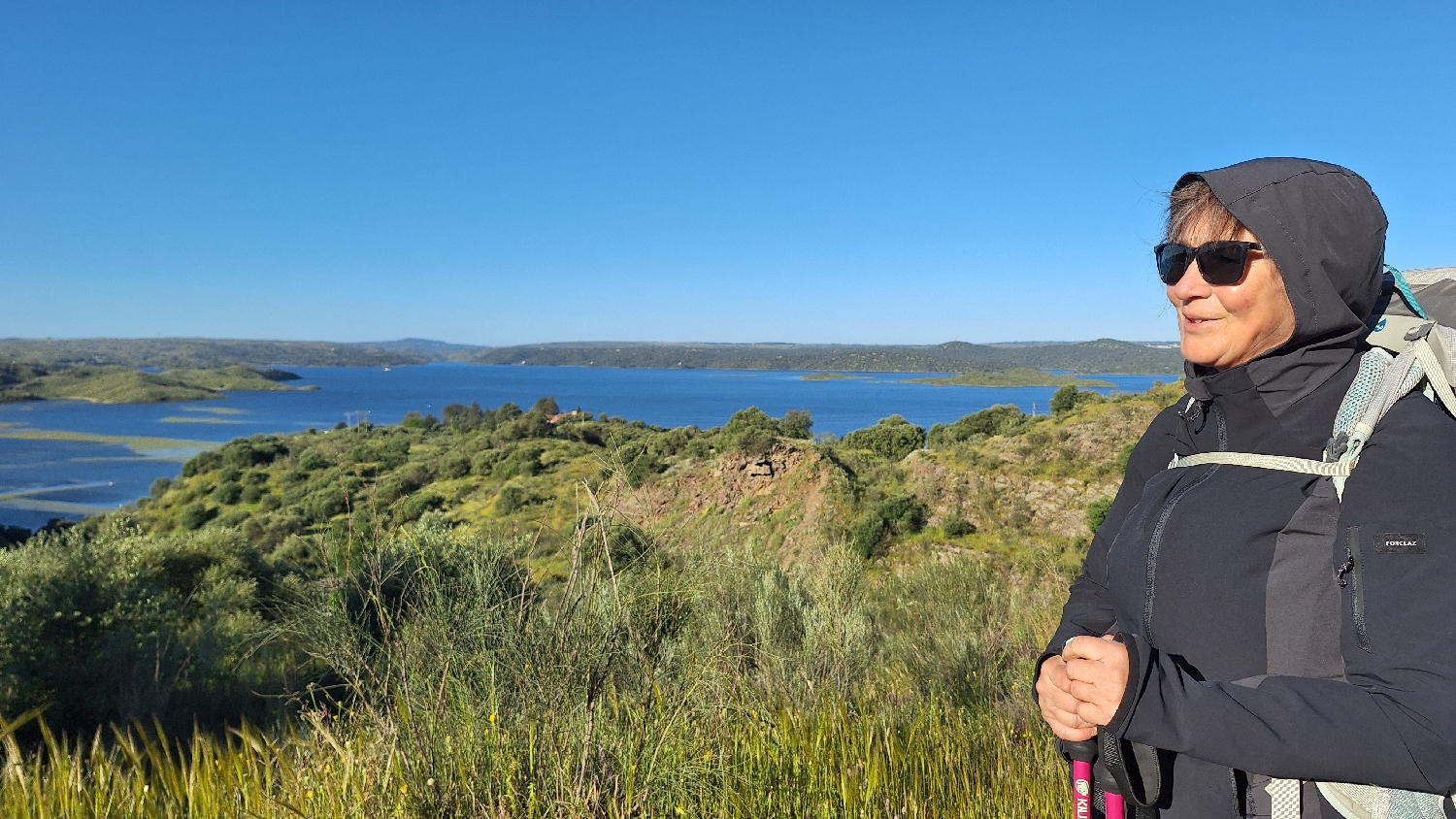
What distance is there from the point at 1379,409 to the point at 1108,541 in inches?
24.6

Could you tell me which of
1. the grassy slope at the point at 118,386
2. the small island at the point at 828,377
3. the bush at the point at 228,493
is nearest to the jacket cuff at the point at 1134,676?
the bush at the point at 228,493

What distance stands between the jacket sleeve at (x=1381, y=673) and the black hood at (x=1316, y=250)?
161 mm

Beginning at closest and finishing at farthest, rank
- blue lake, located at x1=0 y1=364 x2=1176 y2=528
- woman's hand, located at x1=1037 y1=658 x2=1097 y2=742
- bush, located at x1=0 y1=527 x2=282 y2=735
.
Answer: woman's hand, located at x1=1037 y1=658 x2=1097 y2=742, bush, located at x1=0 y1=527 x2=282 y2=735, blue lake, located at x1=0 y1=364 x2=1176 y2=528

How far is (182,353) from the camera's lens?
5940 inches

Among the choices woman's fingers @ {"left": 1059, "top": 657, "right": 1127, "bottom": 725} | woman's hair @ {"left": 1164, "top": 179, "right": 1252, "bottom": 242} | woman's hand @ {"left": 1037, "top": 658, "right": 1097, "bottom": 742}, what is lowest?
woman's hand @ {"left": 1037, "top": 658, "right": 1097, "bottom": 742}

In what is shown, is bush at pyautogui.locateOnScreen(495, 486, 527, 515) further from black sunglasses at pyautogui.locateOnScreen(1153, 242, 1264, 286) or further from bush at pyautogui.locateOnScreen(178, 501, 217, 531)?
bush at pyautogui.locateOnScreen(178, 501, 217, 531)

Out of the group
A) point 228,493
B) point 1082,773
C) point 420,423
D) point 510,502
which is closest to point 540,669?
point 1082,773

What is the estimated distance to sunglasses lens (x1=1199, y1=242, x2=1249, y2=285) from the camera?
1.24 m

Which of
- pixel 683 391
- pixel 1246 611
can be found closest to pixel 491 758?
pixel 1246 611

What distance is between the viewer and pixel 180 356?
146875mm

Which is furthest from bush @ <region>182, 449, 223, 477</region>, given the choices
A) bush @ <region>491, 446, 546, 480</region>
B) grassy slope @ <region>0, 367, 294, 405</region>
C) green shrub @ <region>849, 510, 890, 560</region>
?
grassy slope @ <region>0, 367, 294, 405</region>

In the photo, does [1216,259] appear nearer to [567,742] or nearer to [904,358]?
[567,742]

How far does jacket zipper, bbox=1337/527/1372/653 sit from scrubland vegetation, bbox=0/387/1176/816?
152 centimetres

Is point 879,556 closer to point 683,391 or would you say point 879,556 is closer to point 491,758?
point 491,758
